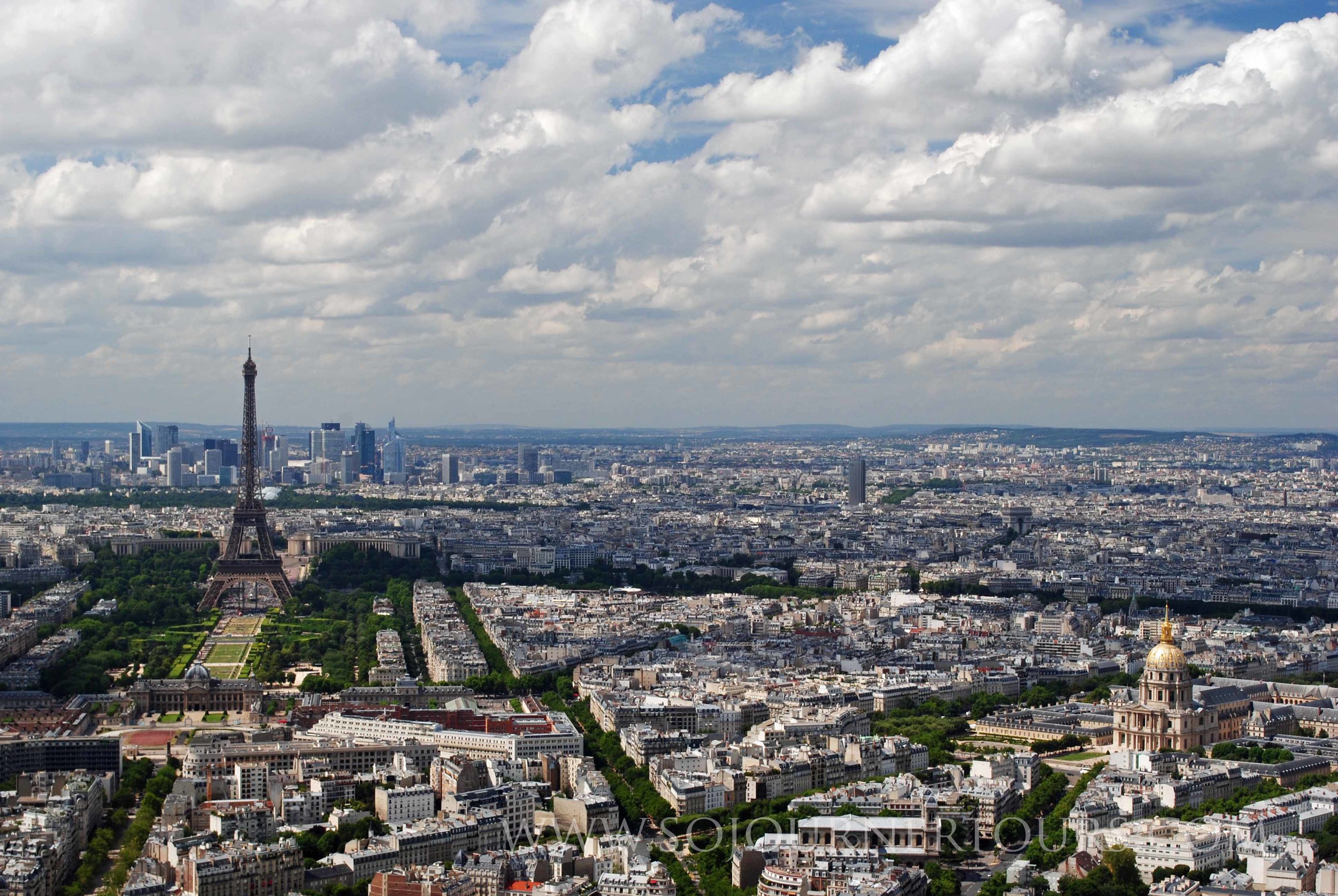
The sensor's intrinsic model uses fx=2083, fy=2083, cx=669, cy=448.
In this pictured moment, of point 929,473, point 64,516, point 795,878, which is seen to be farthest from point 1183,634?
point 929,473

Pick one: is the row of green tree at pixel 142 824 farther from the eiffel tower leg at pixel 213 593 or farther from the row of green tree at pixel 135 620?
the eiffel tower leg at pixel 213 593

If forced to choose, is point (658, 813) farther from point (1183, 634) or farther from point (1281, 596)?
point (1281, 596)

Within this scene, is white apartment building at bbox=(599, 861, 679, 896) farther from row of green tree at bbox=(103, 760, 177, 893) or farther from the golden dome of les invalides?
the golden dome of les invalides

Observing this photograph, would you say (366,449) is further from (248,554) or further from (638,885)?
(638,885)

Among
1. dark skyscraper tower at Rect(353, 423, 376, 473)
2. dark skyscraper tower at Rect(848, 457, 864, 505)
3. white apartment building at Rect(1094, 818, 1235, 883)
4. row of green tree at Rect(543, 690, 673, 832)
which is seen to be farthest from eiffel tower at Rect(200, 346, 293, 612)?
dark skyscraper tower at Rect(353, 423, 376, 473)

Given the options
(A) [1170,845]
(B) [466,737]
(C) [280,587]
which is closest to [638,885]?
(A) [1170,845]

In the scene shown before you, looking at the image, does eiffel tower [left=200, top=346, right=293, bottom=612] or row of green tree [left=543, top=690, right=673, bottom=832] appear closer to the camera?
row of green tree [left=543, top=690, right=673, bottom=832]
